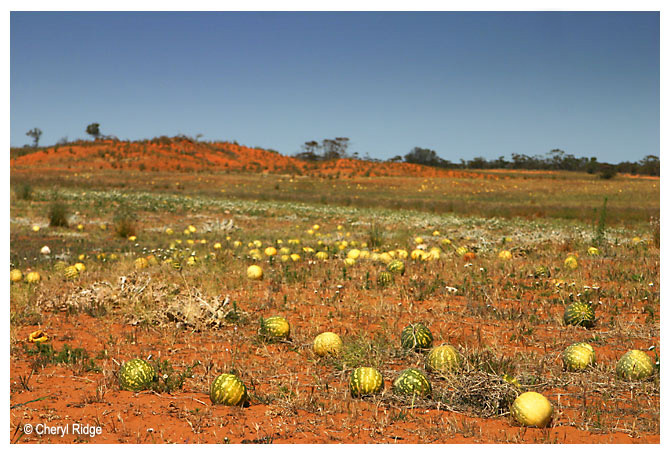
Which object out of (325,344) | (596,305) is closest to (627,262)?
(596,305)

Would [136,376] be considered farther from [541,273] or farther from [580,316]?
[541,273]

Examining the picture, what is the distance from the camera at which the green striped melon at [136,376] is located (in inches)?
191

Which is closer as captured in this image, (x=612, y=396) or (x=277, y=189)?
(x=612, y=396)

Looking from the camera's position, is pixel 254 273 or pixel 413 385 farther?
pixel 254 273

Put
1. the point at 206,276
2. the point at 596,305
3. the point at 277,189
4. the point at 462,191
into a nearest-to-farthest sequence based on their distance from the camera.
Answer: the point at 596,305, the point at 206,276, the point at 277,189, the point at 462,191

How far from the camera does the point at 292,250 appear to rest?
13.0m

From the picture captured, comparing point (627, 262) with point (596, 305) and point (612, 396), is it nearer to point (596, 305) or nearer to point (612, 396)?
point (596, 305)

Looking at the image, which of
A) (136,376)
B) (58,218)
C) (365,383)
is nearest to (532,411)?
(365,383)

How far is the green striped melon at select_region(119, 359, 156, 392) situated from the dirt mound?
5116 centimetres

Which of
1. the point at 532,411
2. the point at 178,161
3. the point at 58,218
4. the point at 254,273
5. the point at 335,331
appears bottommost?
the point at 335,331

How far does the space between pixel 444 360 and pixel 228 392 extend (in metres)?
1.97

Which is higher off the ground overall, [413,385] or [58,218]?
[58,218]

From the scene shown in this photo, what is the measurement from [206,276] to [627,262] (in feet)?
26.0

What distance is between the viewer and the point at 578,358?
5.33 metres
